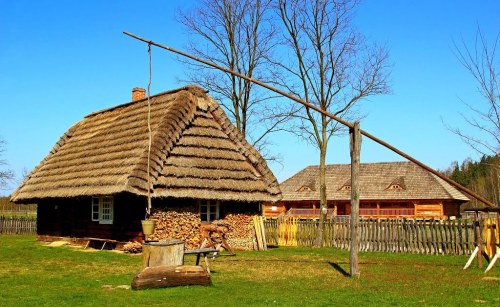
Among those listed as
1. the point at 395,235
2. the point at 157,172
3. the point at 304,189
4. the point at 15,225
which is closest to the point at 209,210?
the point at 157,172

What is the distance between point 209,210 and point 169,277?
11439 millimetres

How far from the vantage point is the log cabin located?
46.9m

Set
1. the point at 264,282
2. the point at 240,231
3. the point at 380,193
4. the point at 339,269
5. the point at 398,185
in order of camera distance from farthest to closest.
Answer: the point at 380,193 → the point at 398,185 → the point at 240,231 → the point at 339,269 → the point at 264,282

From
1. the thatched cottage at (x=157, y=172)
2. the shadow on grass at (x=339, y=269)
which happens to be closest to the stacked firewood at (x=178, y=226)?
the thatched cottage at (x=157, y=172)

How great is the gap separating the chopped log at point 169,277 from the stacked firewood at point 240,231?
36.7ft

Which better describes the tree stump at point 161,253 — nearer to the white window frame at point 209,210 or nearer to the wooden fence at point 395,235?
the white window frame at point 209,210

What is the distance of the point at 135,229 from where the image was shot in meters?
21.1

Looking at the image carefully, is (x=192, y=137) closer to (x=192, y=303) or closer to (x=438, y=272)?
(x=438, y=272)

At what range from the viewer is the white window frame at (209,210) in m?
22.5

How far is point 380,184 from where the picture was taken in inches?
1953

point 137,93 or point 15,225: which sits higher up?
point 137,93

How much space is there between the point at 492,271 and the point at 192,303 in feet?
28.3

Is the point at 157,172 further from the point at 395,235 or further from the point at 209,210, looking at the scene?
the point at 395,235

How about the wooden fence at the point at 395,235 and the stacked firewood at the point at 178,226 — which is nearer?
the wooden fence at the point at 395,235
